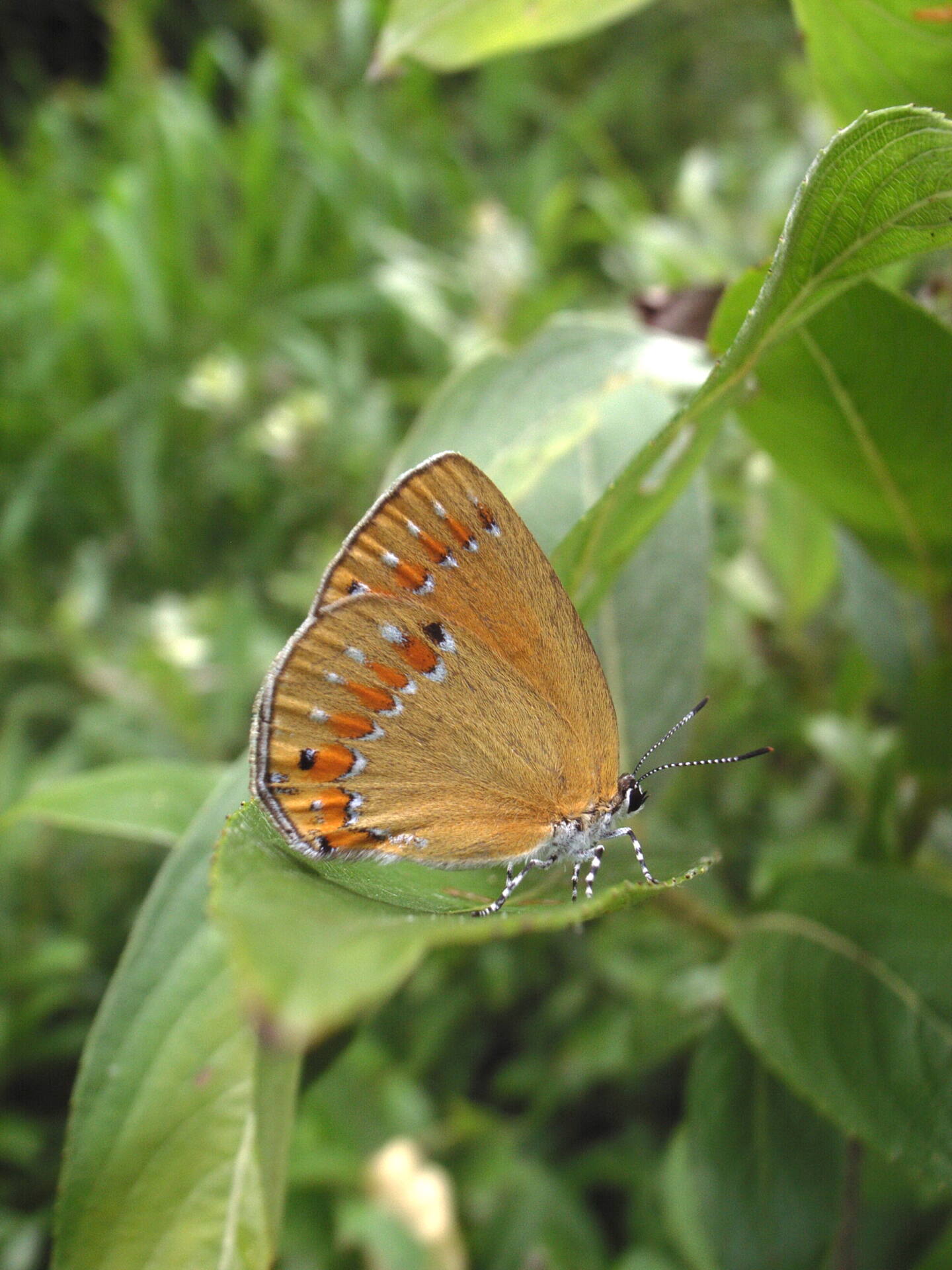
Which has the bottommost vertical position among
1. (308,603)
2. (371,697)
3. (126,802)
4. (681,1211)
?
(681,1211)

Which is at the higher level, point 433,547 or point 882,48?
point 882,48

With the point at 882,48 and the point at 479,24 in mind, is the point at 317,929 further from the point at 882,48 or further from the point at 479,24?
the point at 479,24

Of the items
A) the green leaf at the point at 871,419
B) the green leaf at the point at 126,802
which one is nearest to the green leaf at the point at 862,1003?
the green leaf at the point at 871,419

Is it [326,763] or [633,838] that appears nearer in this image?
[326,763]

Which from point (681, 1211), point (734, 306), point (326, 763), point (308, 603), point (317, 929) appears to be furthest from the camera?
point (308, 603)

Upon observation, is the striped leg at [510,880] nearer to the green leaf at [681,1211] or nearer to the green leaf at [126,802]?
the green leaf at [126,802]

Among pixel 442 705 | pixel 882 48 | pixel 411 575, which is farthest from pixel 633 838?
pixel 882 48

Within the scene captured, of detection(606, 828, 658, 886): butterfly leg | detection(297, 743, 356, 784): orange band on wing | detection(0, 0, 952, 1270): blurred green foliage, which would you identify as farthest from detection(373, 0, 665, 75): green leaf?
detection(606, 828, 658, 886): butterfly leg

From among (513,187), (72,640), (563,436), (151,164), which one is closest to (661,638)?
(563,436)
